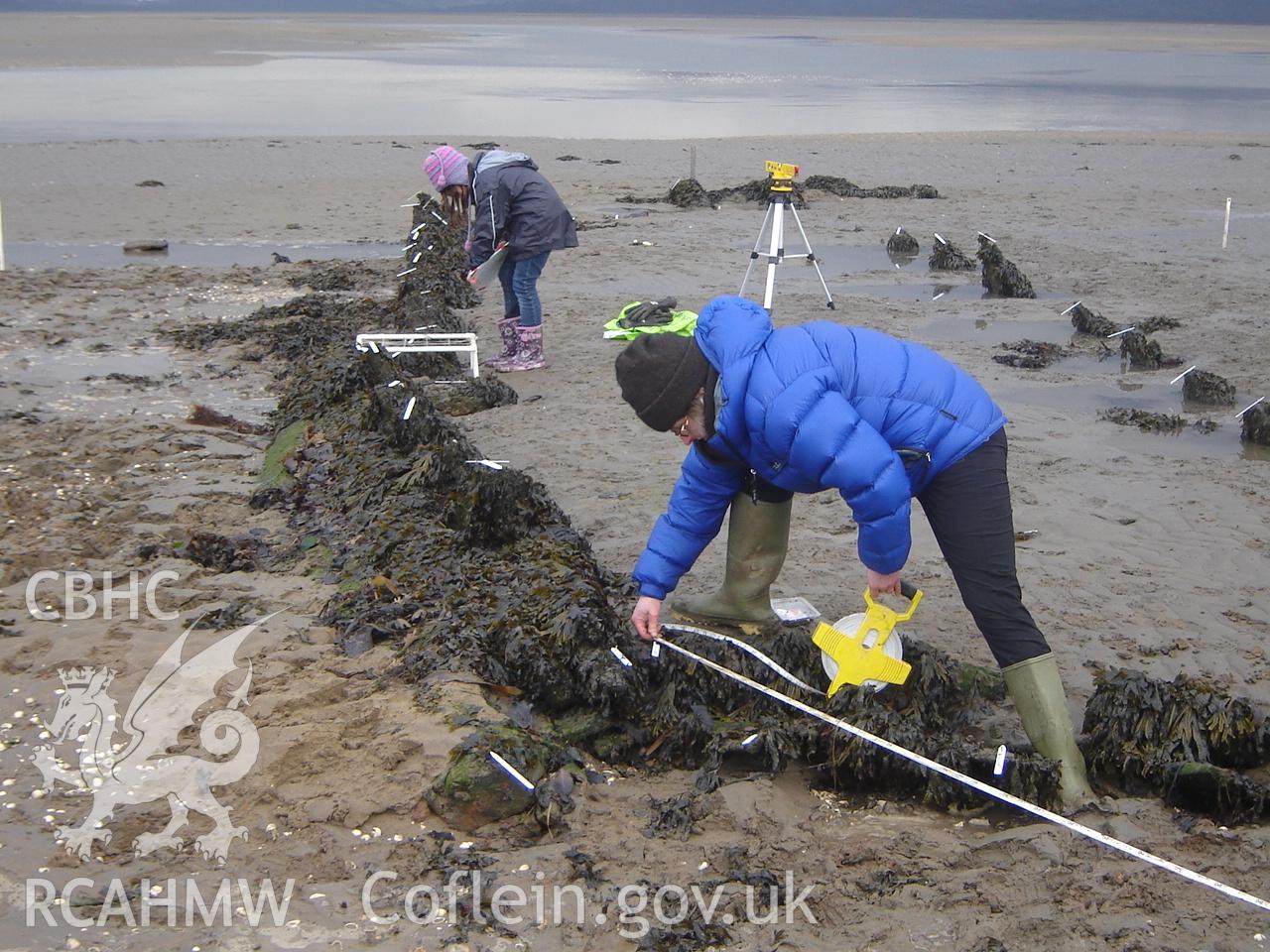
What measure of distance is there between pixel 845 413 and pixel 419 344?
575 centimetres

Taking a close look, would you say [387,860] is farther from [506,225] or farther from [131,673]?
[506,225]

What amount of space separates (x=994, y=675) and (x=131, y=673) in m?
2.94

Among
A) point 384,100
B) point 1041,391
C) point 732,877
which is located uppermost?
point 384,100

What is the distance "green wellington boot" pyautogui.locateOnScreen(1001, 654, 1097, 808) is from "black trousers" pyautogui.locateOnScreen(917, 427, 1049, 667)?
0.15ft

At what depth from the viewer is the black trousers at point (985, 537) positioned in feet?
12.1

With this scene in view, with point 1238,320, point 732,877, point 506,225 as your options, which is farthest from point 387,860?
point 1238,320

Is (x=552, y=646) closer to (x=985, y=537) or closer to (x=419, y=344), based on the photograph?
(x=985, y=537)

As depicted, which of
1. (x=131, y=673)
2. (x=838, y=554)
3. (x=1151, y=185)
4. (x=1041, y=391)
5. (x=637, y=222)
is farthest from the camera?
(x=1151, y=185)

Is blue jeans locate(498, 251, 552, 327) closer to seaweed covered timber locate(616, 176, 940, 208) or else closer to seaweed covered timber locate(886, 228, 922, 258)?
seaweed covered timber locate(886, 228, 922, 258)

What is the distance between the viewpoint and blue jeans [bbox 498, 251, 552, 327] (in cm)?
852

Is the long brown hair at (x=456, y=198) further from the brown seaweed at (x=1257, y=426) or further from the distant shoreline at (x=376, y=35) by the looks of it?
the distant shoreline at (x=376, y=35)

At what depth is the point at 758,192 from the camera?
16.6 m

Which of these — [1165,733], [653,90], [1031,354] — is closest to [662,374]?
[1165,733]

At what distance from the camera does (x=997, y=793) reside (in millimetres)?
3480
